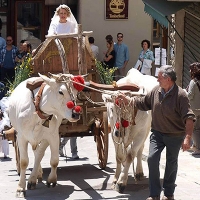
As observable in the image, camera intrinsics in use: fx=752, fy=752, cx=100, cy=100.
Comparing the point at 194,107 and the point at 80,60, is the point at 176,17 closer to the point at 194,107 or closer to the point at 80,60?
the point at 194,107

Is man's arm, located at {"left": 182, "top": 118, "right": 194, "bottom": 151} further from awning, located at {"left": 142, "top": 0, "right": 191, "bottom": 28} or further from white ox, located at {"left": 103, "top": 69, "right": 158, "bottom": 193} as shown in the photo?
awning, located at {"left": 142, "top": 0, "right": 191, "bottom": 28}

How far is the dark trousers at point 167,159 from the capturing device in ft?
31.1

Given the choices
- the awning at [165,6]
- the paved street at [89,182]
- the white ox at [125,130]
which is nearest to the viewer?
the white ox at [125,130]

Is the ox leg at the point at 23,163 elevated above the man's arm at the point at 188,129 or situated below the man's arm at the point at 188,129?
below

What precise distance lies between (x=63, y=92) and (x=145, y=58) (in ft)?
36.5

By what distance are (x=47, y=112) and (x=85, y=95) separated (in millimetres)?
918

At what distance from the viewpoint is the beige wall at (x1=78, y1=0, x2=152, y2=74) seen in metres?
22.6

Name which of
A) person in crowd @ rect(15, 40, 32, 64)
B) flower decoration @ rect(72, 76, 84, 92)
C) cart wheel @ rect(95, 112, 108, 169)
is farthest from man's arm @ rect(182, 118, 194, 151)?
person in crowd @ rect(15, 40, 32, 64)

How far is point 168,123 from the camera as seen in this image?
938 cm

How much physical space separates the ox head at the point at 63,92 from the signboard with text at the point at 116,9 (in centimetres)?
1273

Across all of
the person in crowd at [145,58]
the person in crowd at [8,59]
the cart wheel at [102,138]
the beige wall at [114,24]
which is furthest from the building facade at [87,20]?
the cart wheel at [102,138]

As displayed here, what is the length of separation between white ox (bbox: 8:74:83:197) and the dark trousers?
108 cm

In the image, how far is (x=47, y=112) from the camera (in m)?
10.1

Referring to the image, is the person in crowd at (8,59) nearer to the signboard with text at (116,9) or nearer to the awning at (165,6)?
the signboard with text at (116,9)
